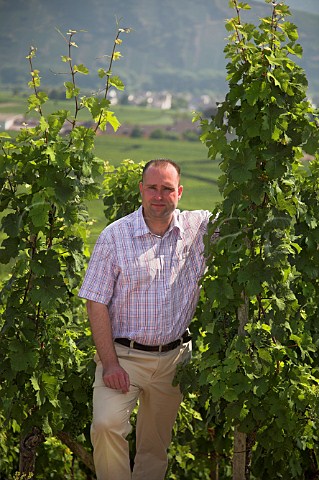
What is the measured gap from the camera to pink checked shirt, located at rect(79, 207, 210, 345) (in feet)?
10.6

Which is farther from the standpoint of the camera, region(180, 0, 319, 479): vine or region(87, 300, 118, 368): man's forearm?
region(87, 300, 118, 368): man's forearm

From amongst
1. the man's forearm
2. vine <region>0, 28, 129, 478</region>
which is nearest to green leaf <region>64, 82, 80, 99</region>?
vine <region>0, 28, 129, 478</region>

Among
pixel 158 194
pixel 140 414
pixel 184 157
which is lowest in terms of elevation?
pixel 140 414

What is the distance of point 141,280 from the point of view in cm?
325

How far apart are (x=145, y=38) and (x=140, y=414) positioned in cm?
5633

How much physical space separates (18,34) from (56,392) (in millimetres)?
47453

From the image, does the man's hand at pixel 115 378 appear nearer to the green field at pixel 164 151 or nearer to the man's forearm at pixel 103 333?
the man's forearm at pixel 103 333

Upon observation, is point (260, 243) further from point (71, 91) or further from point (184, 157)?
point (184, 157)

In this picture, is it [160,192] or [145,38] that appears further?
[145,38]

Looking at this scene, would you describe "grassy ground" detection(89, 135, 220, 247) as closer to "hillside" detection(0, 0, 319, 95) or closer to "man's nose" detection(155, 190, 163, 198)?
"man's nose" detection(155, 190, 163, 198)

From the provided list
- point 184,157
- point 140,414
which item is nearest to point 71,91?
point 140,414

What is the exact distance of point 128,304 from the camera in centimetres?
327

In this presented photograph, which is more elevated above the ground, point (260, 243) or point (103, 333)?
point (260, 243)

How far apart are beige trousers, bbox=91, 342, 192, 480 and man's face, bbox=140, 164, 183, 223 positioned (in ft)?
1.81
